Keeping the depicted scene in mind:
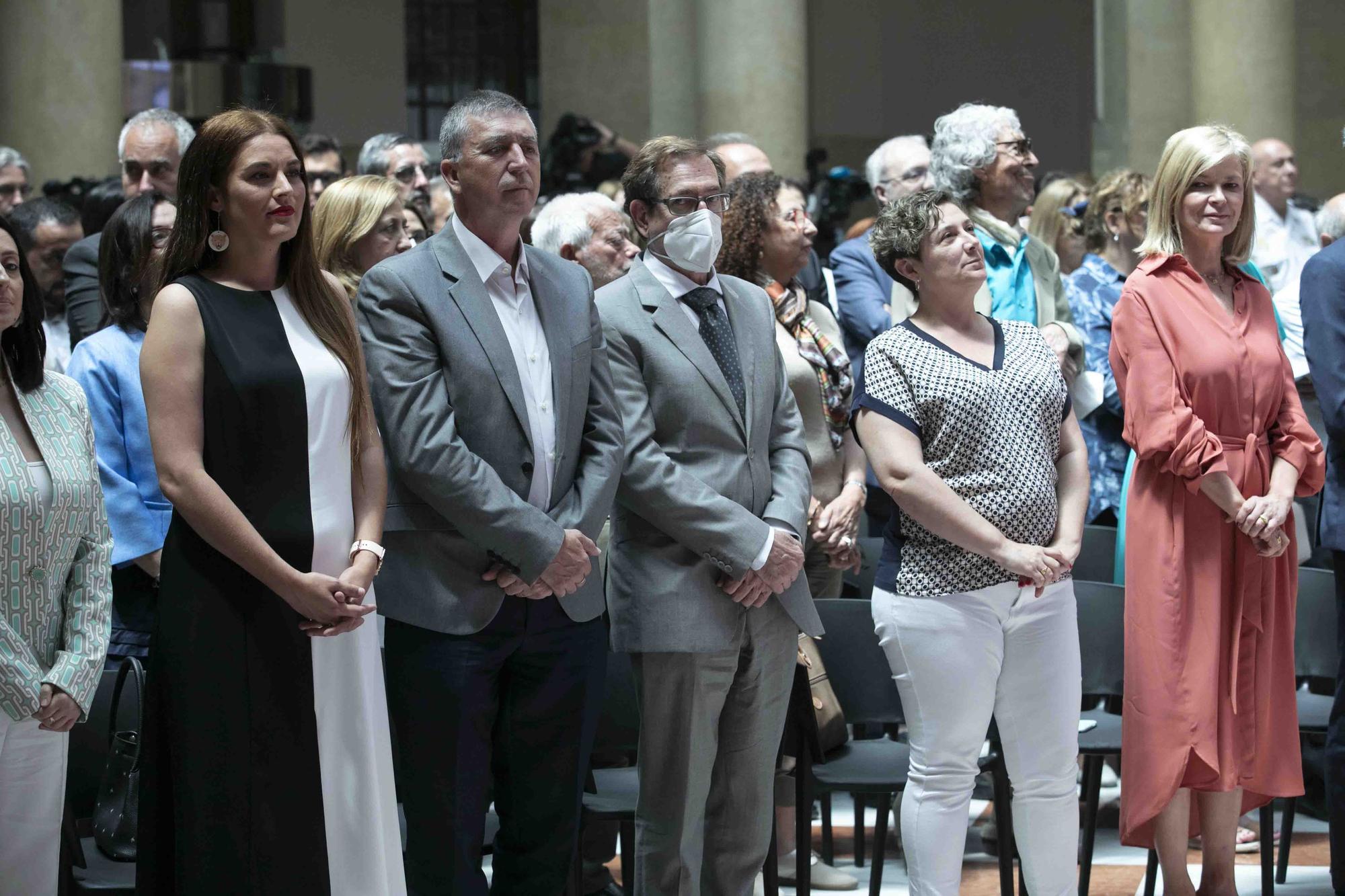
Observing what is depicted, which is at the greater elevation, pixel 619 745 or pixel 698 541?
pixel 698 541

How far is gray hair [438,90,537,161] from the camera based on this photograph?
3.61m

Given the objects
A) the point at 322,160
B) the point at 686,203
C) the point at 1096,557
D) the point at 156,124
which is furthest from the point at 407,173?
the point at 1096,557

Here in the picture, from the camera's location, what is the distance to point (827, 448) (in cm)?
458

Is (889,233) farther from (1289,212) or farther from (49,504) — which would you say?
(1289,212)

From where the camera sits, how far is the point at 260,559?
311 centimetres

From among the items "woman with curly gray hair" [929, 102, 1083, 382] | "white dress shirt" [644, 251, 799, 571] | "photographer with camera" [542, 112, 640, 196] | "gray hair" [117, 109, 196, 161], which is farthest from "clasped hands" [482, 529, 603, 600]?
"photographer with camera" [542, 112, 640, 196]

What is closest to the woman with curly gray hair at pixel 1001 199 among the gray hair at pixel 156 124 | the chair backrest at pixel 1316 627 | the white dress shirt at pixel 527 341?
the chair backrest at pixel 1316 627

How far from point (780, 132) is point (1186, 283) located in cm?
615

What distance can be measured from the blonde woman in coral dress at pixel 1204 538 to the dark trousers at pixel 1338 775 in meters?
0.11

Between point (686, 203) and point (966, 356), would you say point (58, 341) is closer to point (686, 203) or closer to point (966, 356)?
point (686, 203)

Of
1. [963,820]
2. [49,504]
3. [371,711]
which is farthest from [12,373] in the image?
[963,820]

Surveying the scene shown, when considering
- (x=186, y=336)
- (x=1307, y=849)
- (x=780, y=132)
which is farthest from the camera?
(x=780, y=132)

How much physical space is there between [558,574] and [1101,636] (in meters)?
1.93

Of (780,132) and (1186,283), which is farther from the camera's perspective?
(780,132)
